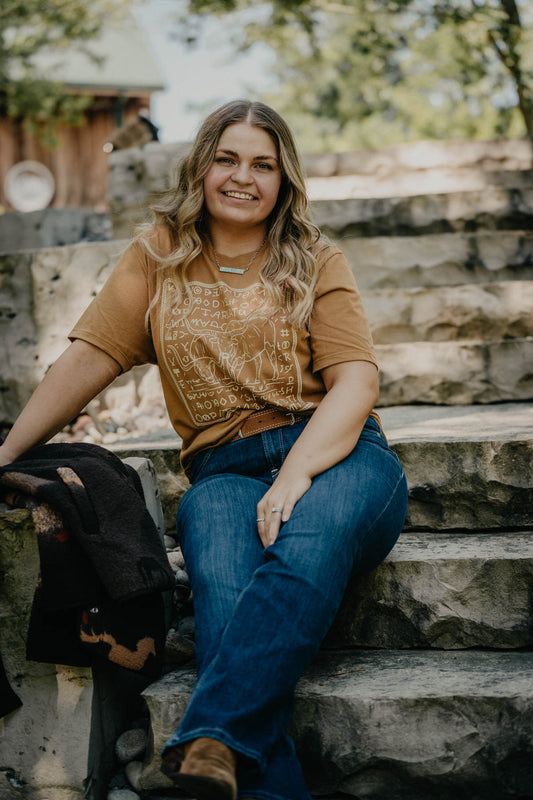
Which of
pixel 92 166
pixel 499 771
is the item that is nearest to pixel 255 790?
pixel 499 771

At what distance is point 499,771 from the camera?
159 centimetres

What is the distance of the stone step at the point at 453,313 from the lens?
3262 millimetres

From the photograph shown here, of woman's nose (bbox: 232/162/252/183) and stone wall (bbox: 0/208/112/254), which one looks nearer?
woman's nose (bbox: 232/162/252/183)

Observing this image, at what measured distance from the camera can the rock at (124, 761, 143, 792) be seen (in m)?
1.75

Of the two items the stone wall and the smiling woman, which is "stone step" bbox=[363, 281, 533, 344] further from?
the stone wall

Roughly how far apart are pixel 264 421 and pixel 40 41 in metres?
7.07

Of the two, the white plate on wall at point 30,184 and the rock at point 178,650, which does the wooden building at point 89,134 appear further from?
the rock at point 178,650

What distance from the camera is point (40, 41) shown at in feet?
24.7

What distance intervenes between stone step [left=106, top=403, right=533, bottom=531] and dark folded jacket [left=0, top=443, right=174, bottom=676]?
1.94ft

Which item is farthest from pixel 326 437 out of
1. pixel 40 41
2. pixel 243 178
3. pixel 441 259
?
pixel 40 41

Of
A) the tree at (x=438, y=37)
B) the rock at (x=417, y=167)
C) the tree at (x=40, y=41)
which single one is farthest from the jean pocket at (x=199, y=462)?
the tree at (x=40, y=41)

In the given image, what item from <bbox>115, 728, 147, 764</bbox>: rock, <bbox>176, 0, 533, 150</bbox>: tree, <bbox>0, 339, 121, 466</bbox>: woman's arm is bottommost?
<bbox>115, 728, 147, 764</bbox>: rock

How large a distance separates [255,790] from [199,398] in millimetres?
940

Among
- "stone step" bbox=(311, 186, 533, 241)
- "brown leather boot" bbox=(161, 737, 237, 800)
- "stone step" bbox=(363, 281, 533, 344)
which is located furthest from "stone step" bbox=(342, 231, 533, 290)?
"brown leather boot" bbox=(161, 737, 237, 800)
